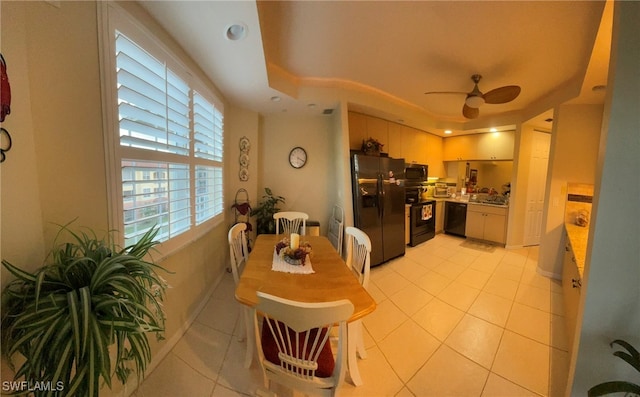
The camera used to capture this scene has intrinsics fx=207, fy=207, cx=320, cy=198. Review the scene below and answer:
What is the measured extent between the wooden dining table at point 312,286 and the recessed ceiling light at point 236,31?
169cm

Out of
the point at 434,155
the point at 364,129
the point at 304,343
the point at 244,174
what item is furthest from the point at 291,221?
the point at 434,155

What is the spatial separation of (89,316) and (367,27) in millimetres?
2325

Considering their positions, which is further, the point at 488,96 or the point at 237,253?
the point at 488,96

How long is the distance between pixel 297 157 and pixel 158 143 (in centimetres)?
217

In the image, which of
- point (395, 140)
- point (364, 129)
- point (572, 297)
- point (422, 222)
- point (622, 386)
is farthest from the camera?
point (422, 222)

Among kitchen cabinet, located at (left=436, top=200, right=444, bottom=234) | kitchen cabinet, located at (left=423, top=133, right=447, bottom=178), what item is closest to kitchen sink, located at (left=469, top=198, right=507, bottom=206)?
kitchen cabinet, located at (left=436, top=200, right=444, bottom=234)

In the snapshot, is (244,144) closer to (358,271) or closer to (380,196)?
(380,196)

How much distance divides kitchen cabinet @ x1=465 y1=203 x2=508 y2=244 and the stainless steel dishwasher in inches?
3.7

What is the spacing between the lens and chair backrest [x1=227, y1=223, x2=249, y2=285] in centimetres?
164

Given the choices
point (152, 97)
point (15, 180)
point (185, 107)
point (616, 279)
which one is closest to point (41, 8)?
point (152, 97)

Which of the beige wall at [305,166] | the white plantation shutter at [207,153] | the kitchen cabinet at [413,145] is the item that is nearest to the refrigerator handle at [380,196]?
the beige wall at [305,166]

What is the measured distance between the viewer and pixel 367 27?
1697mm

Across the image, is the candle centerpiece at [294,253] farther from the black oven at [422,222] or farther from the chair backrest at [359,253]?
the black oven at [422,222]

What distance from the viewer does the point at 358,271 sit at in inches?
66.3
